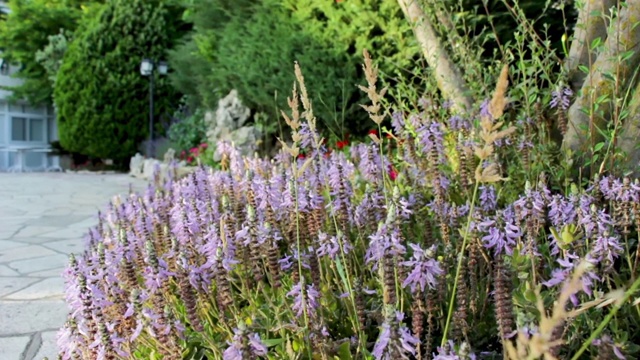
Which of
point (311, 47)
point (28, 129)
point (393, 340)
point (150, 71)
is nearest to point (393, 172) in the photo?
point (393, 340)

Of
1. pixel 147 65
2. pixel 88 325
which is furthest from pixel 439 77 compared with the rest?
pixel 147 65

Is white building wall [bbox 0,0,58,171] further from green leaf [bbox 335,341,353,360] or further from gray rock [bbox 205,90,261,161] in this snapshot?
green leaf [bbox 335,341,353,360]

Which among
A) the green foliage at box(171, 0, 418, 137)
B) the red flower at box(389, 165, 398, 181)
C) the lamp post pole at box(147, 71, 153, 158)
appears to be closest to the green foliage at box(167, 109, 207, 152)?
the lamp post pole at box(147, 71, 153, 158)

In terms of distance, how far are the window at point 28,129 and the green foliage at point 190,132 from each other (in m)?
9.46

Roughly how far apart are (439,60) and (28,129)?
19.1m

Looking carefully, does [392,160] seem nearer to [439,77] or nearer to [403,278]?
[439,77]

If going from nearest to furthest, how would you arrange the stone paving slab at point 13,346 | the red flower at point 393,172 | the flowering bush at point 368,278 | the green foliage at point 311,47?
the flowering bush at point 368,278 → the stone paving slab at point 13,346 → the red flower at point 393,172 → the green foliage at point 311,47

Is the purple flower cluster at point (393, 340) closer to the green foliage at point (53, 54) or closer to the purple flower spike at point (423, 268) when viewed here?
the purple flower spike at point (423, 268)

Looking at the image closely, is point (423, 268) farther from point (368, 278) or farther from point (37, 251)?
point (37, 251)

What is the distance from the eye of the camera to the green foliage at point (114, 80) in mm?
13344

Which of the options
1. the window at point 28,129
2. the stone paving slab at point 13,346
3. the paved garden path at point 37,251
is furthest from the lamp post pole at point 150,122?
the stone paving slab at point 13,346

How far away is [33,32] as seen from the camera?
1645 centimetres

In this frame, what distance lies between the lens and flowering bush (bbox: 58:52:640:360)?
128 centimetres

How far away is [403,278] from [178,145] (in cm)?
1063
